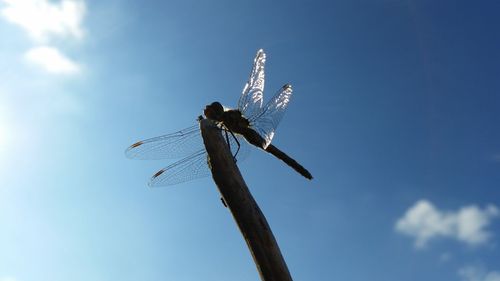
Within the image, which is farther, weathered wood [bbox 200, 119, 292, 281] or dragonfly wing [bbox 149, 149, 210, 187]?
dragonfly wing [bbox 149, 149, 210, 187]

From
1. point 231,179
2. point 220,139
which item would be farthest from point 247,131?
point 231,179

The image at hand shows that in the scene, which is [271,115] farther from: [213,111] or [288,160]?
[213,111]

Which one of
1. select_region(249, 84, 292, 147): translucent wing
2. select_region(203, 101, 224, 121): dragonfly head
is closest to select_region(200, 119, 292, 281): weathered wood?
select_region(203, 101, 224, 121): dragonfly head

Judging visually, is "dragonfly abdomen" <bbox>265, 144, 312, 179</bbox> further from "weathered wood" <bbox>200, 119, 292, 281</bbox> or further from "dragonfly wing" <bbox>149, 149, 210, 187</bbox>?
"weathered wood" <bbox>200, 119, 292, 281</bbox>

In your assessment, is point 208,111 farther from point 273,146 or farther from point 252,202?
point 252,202

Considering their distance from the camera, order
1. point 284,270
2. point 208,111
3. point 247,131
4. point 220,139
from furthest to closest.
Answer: point 247,131
point 208,111
point 220,139
point 284,270

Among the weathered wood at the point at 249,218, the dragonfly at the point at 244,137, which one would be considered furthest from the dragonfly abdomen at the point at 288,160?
the weathered wood at the point at 249,218

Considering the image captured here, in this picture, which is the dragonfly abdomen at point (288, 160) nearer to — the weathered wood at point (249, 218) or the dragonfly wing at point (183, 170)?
the dragonfly wing at point (183, 170)
